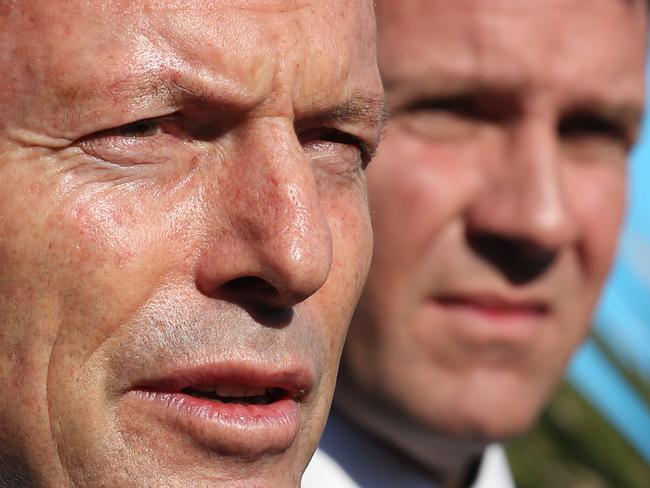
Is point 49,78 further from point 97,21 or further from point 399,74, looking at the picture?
point 399,74

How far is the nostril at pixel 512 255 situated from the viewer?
337 cm

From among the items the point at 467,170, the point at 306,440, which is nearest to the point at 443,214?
the point at 467,170

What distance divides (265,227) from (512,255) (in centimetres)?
135

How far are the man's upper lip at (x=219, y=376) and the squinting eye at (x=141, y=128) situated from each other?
0.38 m

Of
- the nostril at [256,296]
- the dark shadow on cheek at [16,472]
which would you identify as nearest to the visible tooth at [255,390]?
the nostril at [256,296]

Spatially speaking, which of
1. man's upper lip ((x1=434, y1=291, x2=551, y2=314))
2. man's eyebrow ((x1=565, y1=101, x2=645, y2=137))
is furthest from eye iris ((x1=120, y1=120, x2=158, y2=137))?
man's eyebrow ((x1=565, y1=101, x2=645, y2=137))

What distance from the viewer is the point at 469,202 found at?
3.38 meters

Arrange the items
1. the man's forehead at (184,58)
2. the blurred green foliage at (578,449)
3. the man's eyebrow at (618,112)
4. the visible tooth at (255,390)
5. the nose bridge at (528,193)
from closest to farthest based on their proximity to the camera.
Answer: the man's forehead at (184,58) < the visible tooth at (255,390) < the nose bridge at (528,193) < the man's eyebrow at (618,112) < the blurred green foliage at (578,449)

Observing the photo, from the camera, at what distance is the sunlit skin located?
334cm

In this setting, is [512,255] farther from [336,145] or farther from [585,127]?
[336,145]

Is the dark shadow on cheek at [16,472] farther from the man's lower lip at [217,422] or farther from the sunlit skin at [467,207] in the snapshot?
the sunlit skin at [467,207]

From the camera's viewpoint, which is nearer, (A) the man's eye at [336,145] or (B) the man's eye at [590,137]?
(A) the man's eye at [336,145]

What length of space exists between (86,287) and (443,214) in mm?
1410

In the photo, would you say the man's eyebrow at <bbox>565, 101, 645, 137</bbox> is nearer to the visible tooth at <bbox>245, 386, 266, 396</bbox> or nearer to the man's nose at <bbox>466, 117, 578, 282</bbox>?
the man's nose at <bbox>466, 117, 578, 282</bbox>
